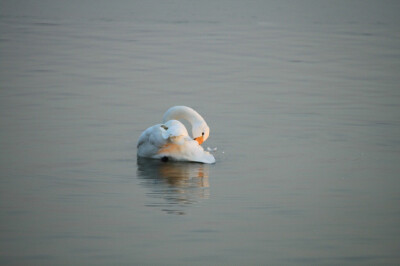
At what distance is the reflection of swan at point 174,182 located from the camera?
32.9 feet

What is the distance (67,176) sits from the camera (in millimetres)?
11133

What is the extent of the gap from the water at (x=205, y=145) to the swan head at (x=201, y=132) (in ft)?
1.26

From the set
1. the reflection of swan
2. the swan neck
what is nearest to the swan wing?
the reflection of swan

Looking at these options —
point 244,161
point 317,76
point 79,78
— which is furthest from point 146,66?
point 244,161

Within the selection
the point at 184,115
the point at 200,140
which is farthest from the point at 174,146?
the point at 184,115

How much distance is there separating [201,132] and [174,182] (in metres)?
2.22

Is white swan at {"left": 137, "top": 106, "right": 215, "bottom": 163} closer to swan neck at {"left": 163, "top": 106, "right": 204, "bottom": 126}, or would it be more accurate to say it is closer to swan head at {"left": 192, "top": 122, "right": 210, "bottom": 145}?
swan head at {"left": 192, "top": 122, "right": 210, "bottom": 145}

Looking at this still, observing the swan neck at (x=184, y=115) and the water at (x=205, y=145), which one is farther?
the swan neck at (x=184, y=115)

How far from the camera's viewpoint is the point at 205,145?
1366cm

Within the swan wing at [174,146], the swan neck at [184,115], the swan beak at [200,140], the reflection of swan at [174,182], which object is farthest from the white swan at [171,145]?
the swan neck at [184,115]

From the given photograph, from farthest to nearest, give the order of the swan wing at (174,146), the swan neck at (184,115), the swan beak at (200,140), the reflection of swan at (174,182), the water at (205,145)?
the swan neck at (184,115) → the swan beak at (200,140) → the swan wing at (174,146) → the reflection of swan at (174,182) → the water at (205,145)

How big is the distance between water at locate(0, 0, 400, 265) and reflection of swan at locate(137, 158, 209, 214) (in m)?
0.03

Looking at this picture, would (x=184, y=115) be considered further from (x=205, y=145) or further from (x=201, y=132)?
(x=201, y=132)

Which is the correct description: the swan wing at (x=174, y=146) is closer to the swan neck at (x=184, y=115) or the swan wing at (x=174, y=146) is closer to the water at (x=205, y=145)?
the water at (x=205, y=145)
